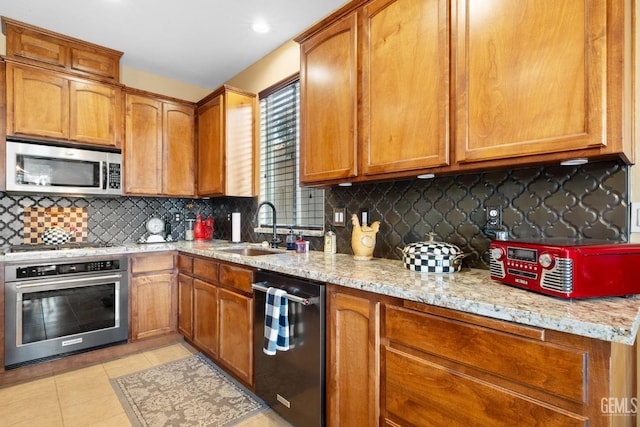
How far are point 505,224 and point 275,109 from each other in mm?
2267

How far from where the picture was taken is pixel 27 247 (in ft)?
9.06

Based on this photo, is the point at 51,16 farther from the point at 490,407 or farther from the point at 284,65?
the point at 490,407

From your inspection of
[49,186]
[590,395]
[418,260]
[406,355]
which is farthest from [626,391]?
[49,186]

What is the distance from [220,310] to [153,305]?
96 centimetres

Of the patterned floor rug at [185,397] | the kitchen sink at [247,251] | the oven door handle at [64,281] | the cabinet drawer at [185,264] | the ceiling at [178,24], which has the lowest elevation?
the patterned floor rug at [185,397]

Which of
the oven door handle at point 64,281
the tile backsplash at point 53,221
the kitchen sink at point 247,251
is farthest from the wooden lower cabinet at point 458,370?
the tile backsplash at point 53,221

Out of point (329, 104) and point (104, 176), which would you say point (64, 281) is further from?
point (329, 104)

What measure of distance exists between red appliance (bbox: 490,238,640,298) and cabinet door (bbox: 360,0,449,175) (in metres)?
0.59

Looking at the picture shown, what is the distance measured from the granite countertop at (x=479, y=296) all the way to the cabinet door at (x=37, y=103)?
2251 millimetres

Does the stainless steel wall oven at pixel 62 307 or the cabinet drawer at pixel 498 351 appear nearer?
the cabinet drawer at pixel 498 351

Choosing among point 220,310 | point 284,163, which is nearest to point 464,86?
point 284,163

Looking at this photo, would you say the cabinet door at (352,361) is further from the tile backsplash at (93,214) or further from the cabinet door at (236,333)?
the tile backsplash at (93,214)

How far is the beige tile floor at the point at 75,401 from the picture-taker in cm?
187

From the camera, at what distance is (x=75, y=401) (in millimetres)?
2086
